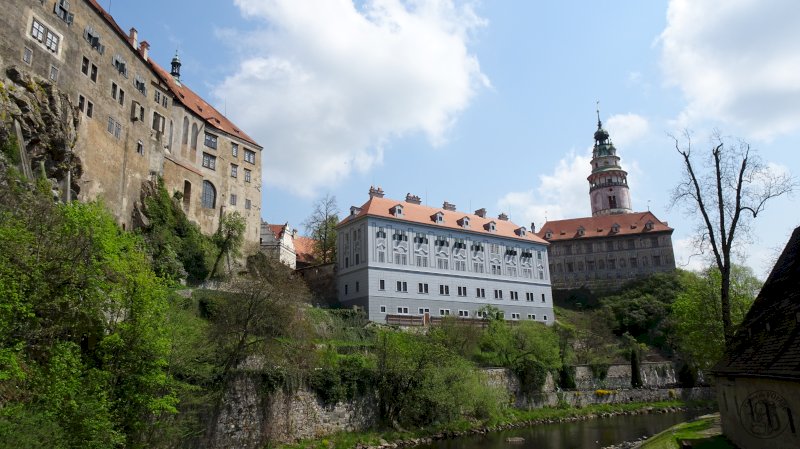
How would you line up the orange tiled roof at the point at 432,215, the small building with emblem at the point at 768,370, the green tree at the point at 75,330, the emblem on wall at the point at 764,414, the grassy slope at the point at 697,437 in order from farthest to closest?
the orange tiled roof at the point at 432,215 < the grassy slope at the point at 697,437 < the green tree at the point at 75,330 < the emblem on wall at the point at 764,414 < the small building with emblem at the point at 768,370

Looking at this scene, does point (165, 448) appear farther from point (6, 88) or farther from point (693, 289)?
point (693, 289)

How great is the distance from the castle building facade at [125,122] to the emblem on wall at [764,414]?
3228 centimetres

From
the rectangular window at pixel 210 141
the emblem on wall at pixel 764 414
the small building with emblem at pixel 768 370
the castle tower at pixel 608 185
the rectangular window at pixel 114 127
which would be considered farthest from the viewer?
the castle tower at pixel 608 185

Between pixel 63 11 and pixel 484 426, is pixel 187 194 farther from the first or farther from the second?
pixel 484 426

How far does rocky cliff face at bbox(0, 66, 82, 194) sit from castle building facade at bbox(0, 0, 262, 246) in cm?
57

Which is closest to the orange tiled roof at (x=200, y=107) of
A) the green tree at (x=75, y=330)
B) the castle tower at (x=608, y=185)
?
the green tree at (x=75, y=330)

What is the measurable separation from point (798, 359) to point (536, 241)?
5217cm

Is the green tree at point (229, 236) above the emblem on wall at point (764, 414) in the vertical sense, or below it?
above

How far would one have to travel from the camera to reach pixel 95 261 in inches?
679

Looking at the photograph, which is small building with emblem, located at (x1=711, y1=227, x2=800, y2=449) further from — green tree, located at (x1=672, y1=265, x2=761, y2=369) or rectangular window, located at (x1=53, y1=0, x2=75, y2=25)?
rectangular window, located at (x1=53, y1=0, x2=75, y2=25)

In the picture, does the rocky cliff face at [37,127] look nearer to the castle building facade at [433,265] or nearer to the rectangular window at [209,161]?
→ the rectangular window at [209,161]

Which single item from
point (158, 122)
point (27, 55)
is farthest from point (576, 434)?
point (27, 55)

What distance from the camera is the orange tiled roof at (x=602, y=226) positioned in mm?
83562

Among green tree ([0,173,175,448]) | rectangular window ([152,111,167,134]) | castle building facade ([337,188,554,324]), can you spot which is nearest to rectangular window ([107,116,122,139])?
rectangular window ([152,111,167,134])
